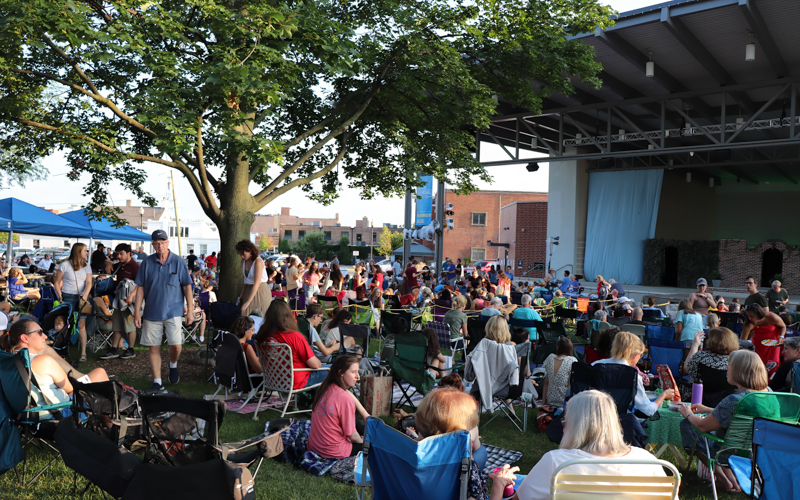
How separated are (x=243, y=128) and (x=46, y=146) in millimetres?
3217

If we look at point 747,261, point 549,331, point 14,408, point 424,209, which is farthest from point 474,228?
point 14,408

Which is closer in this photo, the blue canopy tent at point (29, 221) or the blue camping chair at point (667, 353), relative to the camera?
the blue camping chair at point (667, 353)

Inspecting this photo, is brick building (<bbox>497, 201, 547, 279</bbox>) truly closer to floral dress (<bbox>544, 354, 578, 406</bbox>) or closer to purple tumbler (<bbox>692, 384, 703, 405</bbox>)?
floral dress (<bbox>544, 354, 578, 406</bbox>)

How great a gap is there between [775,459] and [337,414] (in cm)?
268

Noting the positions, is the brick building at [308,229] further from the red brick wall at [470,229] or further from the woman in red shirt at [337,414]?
the woman in red shirt at [337,414]

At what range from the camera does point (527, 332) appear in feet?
26.4

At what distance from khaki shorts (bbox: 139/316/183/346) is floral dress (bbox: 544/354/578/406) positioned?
384cm

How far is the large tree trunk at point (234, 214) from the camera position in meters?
8.82

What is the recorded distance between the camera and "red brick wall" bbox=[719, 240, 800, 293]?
92.7 ft

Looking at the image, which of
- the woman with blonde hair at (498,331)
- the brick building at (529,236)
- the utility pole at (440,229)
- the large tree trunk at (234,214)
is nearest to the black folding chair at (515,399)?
the woman with blonde hair at (498,331)

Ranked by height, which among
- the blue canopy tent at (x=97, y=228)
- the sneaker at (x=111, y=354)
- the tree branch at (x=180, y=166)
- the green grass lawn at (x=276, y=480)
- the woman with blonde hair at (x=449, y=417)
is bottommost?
the green grass lawn at (x=276, y=480)

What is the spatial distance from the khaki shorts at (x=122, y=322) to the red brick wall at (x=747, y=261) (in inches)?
1167

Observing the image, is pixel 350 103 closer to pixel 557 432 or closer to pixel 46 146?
pixel 46 146

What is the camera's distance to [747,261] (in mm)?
29969
